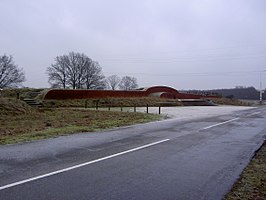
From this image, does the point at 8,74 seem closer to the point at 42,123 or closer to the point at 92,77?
the point at 92,77

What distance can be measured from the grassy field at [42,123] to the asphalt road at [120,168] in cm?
203

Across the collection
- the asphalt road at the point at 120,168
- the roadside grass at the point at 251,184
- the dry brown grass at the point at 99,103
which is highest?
the dry brown grass at the point at 99,103

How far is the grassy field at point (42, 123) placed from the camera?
44.3 ft

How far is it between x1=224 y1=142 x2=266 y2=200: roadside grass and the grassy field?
7.72 metres

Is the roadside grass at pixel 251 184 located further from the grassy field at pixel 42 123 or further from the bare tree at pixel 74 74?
the bare tree at pixel 74 74

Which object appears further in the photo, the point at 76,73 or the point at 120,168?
the point at 76,73

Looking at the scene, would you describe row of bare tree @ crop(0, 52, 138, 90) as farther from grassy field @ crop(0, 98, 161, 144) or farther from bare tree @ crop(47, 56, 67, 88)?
grassy field @ crop(0, 98, 161, 144)

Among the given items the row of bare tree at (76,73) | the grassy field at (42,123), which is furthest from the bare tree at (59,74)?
the grassy field at (42,123)

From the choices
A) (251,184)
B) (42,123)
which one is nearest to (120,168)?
(251,184)

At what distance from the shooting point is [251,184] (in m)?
6.46

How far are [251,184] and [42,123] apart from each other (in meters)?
14.0

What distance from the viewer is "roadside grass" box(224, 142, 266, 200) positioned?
567 cm

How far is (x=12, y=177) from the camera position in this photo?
21.0 feet

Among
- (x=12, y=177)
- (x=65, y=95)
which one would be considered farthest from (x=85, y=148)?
(x=65, y=95)
